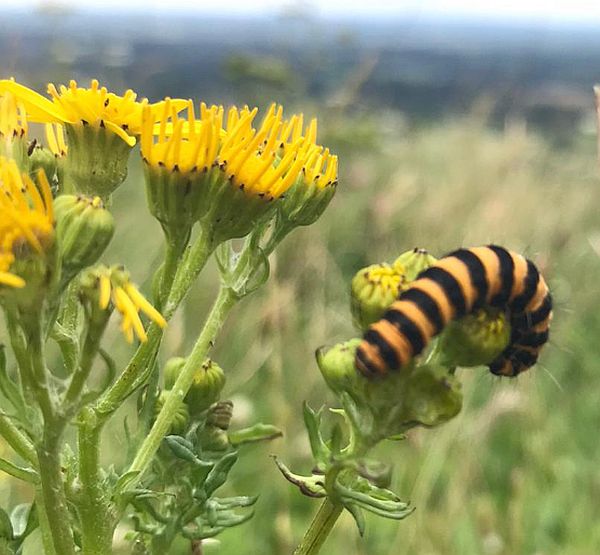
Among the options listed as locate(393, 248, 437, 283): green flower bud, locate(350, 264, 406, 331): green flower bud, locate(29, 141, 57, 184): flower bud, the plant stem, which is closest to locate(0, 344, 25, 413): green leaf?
locate(29, 141, 57, 184): flower bud

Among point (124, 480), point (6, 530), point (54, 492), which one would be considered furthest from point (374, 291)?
point (6, 530)

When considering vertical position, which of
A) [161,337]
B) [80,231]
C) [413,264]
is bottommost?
[161,337]

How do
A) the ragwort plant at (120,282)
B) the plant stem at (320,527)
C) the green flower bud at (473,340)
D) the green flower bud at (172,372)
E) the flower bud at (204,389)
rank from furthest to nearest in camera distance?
the green flower bud at (172,372) < the flower bud at (204,389) < the green flower bud at (473,340) < the plant stem at (320,527) < the ragwort plant at (120,282)

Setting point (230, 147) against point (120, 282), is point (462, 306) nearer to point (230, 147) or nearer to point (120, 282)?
point (230, 147)

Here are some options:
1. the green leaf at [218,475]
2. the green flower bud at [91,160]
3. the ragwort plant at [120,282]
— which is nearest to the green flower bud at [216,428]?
the ragwort plant at [120,282]

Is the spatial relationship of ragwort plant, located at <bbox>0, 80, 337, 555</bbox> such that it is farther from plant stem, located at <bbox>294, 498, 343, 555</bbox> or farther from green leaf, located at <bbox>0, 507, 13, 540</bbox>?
plant stem, located at <bbox>294, 498, 343, 555</bbox>

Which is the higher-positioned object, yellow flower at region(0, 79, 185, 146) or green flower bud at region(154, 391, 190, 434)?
→ yellow flower at region(0, 79, 185, 146)

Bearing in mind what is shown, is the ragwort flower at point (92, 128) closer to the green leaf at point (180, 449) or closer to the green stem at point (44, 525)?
the green leaf at point (180, 449)
